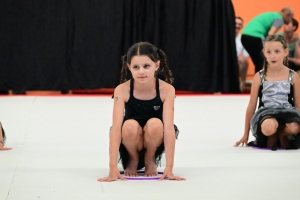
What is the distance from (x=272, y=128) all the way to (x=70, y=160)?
4.54ft

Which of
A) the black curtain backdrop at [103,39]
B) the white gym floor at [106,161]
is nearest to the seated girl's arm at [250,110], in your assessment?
the white gym floor at [106,161]

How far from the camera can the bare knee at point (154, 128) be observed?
9.62ft

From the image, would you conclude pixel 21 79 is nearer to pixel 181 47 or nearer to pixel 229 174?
pixel 181 47

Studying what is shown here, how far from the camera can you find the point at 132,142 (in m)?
3.02

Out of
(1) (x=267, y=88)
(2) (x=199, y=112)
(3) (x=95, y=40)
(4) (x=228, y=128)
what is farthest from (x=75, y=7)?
(1) (x=267, y=88)

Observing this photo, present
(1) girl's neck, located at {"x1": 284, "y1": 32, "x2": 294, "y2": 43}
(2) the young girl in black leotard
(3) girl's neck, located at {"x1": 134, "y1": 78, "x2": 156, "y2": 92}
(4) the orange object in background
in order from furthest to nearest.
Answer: (4) the orange object in background
(1) girl's neck, located at {"x1": 284, "y1": 32, "x2": 294, "y2": 43}
(3) girl's neck, located at {"x1": 134, "y1": 78, "x2": 156, "y2": 92}
(2) the young girl in black leotard

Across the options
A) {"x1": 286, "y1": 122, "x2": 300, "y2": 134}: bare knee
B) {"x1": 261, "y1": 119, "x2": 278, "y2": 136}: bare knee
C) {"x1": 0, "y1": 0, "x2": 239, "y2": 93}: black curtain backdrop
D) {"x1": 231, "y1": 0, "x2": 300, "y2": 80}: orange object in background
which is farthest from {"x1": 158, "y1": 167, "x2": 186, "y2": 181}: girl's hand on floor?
{"x1": 231, "y1": 0, "x2": 300, "y2": 80}: orange object in background

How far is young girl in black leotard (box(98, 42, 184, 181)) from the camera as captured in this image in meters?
2.93

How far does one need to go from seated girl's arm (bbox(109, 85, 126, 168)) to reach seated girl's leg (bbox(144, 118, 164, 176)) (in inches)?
5.9

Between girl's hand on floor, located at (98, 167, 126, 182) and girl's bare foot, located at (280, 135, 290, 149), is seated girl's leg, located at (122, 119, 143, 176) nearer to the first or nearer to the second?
girl's hand on floor, located at (98, 167, 126, 182)

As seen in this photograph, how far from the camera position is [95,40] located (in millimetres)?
7559

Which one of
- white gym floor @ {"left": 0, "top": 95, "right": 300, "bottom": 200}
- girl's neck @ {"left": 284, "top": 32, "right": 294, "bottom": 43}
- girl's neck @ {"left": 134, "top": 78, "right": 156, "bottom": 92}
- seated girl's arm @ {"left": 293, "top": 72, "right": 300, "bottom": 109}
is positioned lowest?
white gym floor @ {"left": 0, "top": 95, "right": 300, "bottom": 200}

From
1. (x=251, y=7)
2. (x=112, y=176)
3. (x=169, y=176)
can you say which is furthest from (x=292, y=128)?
(x=251, y=7)

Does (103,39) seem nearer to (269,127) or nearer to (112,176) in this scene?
(269,127)
